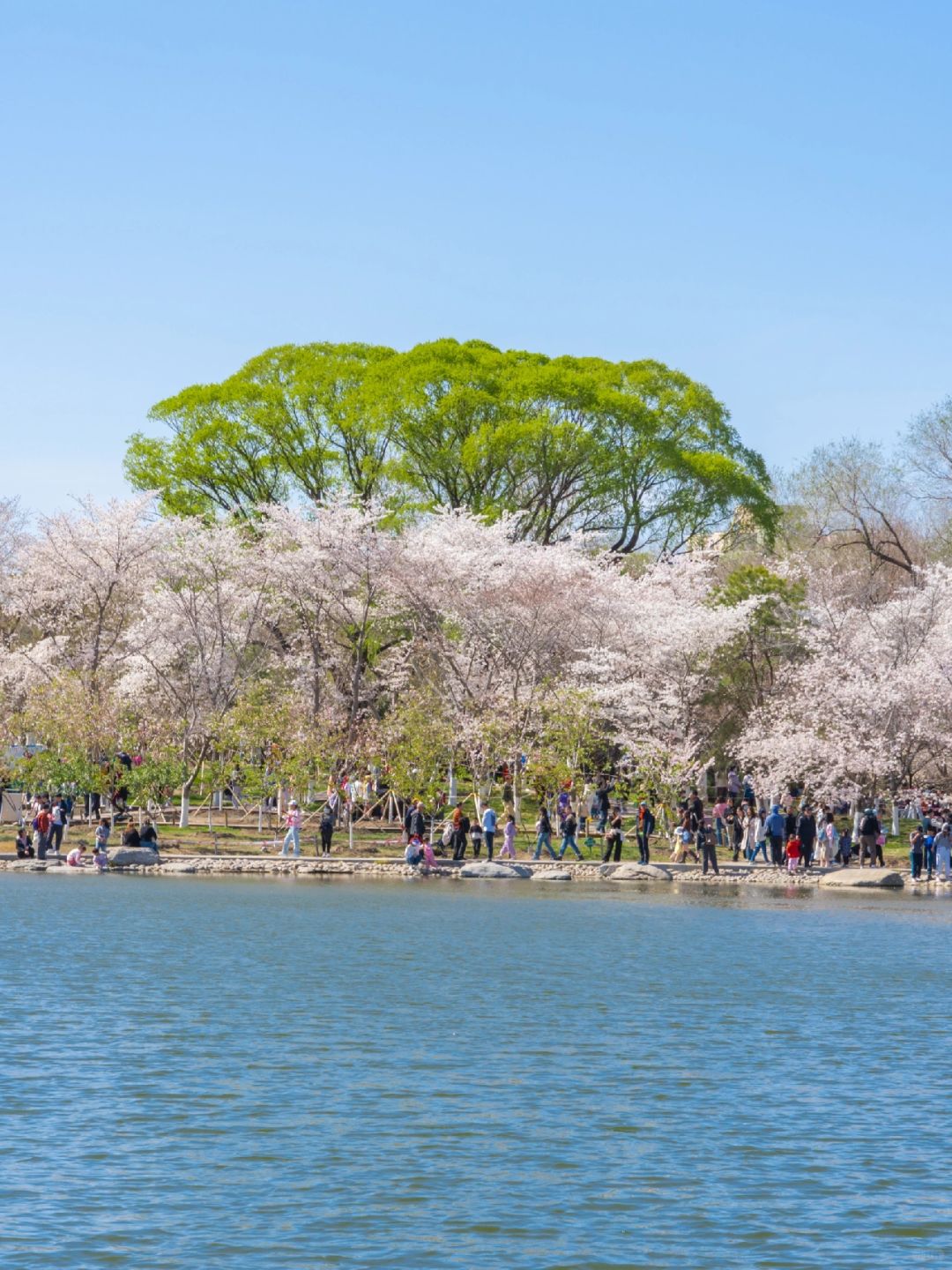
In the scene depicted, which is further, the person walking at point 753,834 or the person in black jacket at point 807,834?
the person walking at point 753,834

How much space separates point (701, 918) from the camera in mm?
33281

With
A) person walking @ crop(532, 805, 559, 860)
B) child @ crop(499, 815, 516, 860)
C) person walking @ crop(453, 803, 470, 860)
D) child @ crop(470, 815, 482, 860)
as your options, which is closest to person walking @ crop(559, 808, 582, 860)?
person walking @ crop(532, 805, 559, 860)

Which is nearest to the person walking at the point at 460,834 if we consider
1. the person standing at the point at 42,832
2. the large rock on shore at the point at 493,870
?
the large rock on shore at the point at 493,870

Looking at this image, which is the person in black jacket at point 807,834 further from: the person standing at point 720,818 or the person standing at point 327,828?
the person standing at point 327,828

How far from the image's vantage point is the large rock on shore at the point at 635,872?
1710 inches

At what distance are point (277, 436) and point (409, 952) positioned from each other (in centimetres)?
4241

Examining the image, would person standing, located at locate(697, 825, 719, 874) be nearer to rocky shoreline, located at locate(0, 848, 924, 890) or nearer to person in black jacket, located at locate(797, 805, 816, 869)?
rocky shoreline, located at locate(0, 848, 924, 890)

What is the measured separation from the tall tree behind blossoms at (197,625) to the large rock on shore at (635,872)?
17.4 meters

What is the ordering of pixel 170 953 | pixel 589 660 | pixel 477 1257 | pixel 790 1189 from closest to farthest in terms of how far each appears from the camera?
pixel 477 1257, pixel 790 1189, pixel 170 953, pixel 589 660

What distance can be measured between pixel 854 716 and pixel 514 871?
576 inches

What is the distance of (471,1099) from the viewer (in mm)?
16312

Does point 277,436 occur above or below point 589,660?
above

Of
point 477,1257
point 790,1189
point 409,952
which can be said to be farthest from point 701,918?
point 477,1257

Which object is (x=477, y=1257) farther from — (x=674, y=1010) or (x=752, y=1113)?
(x=674, y=1010)
